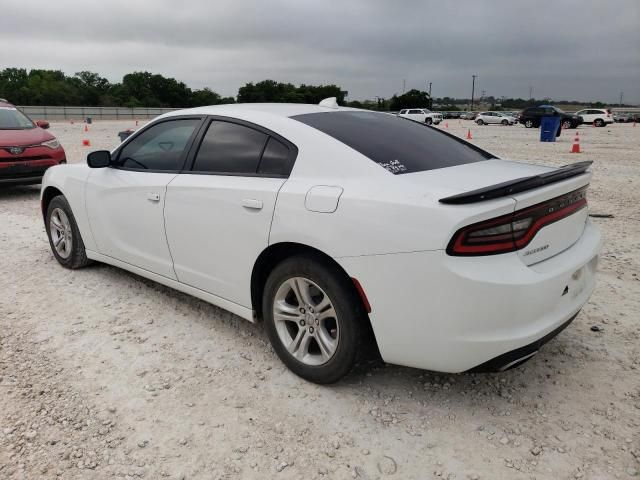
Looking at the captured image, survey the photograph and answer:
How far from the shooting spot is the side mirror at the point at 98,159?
A: 4.11 meters

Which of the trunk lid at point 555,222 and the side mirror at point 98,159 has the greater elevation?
the side mirror at point 98,159

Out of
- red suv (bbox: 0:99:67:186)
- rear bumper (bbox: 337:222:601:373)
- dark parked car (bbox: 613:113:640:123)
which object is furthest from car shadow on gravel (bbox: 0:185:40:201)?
dark parked car (bbox: 613:113:640:123)

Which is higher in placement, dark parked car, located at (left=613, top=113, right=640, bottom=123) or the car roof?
the car roof

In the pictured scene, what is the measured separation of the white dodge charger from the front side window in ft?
0.05

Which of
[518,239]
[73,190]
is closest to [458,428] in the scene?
[518,239]

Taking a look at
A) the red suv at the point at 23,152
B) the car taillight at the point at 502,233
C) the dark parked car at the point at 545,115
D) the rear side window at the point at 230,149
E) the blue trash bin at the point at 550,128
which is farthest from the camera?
the dark parked car at the point at 545,115

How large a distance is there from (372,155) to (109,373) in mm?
2030

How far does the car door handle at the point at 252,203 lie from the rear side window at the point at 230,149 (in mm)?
219

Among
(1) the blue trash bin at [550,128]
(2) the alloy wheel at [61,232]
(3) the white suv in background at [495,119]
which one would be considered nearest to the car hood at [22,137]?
(2) the alloy wheel at [61,232]

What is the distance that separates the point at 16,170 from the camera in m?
8.26

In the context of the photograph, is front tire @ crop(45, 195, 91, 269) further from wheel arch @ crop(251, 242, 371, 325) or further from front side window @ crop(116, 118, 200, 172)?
wheel arch @ crop(251, 242, 371, 325)

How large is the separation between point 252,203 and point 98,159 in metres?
1.83

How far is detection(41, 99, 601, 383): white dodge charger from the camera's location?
2.35 meters

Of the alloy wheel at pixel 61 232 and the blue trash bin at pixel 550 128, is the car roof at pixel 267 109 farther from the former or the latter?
the blue trash bin at pixel 550 128
